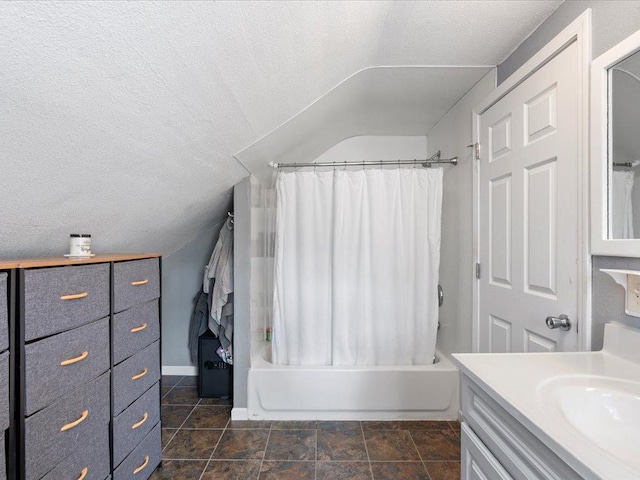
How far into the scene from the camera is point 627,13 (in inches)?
38.4

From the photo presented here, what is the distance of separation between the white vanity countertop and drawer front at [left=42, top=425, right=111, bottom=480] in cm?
136

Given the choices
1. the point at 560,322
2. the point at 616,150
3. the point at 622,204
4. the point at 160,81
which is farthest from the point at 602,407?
the point at 160,81

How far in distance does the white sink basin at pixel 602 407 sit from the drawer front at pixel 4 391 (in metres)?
1.40

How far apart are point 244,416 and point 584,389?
6.15ft

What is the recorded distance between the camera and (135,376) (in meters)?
1.38

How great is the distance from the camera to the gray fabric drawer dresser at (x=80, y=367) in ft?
2.85

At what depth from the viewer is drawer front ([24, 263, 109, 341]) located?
910 mm

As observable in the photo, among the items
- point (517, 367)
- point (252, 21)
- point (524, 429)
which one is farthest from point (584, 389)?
point (252, 21)

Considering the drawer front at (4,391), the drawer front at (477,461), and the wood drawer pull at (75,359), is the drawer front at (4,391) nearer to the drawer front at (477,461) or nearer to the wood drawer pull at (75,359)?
the wood drawer pull at (75,359)

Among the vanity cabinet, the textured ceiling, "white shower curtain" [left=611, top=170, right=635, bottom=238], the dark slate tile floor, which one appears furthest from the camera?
the textured ceiling

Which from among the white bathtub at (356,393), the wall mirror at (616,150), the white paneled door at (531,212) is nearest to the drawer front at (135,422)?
the white bathtub at (356,393)

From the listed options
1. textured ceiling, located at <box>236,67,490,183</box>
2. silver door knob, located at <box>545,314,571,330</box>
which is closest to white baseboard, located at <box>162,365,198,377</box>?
textured ceiling, located at <box>236,67,490,183</box>

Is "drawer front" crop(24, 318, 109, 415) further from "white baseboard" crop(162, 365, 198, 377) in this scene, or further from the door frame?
the door frame

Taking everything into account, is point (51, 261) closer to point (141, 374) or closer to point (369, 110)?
point (141, 374)
